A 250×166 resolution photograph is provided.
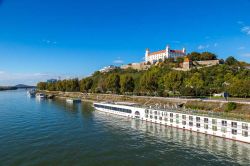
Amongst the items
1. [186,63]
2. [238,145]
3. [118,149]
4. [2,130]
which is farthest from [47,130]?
[186,63]

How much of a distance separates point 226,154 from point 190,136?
1073 cm

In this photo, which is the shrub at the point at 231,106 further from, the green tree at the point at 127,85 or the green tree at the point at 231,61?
the green tree at the point at 231,61

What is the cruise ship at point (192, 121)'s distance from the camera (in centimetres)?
4125

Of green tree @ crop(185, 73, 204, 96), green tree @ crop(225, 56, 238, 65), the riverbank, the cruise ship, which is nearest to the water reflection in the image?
the cruise ship

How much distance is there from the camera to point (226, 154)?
34594 millimetres

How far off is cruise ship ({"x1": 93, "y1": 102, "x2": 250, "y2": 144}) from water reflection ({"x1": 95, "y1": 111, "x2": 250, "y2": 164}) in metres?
1.32

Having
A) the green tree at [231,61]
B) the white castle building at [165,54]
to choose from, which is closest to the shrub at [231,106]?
the green tree at [231,61]

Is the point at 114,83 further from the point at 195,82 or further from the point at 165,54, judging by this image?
the point at 165,54

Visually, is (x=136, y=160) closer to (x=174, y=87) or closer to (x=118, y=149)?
(x=118, y=149)

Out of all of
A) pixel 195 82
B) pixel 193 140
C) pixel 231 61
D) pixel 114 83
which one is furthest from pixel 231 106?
pixel 231 61

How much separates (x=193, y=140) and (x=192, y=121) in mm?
7685

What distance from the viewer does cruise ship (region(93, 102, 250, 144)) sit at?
41.2 metres

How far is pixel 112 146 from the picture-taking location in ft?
128

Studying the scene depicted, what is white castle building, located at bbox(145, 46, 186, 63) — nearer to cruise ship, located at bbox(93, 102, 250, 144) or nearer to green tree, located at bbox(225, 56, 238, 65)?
green tree, located at bbox(225, 56, 238, 65)
